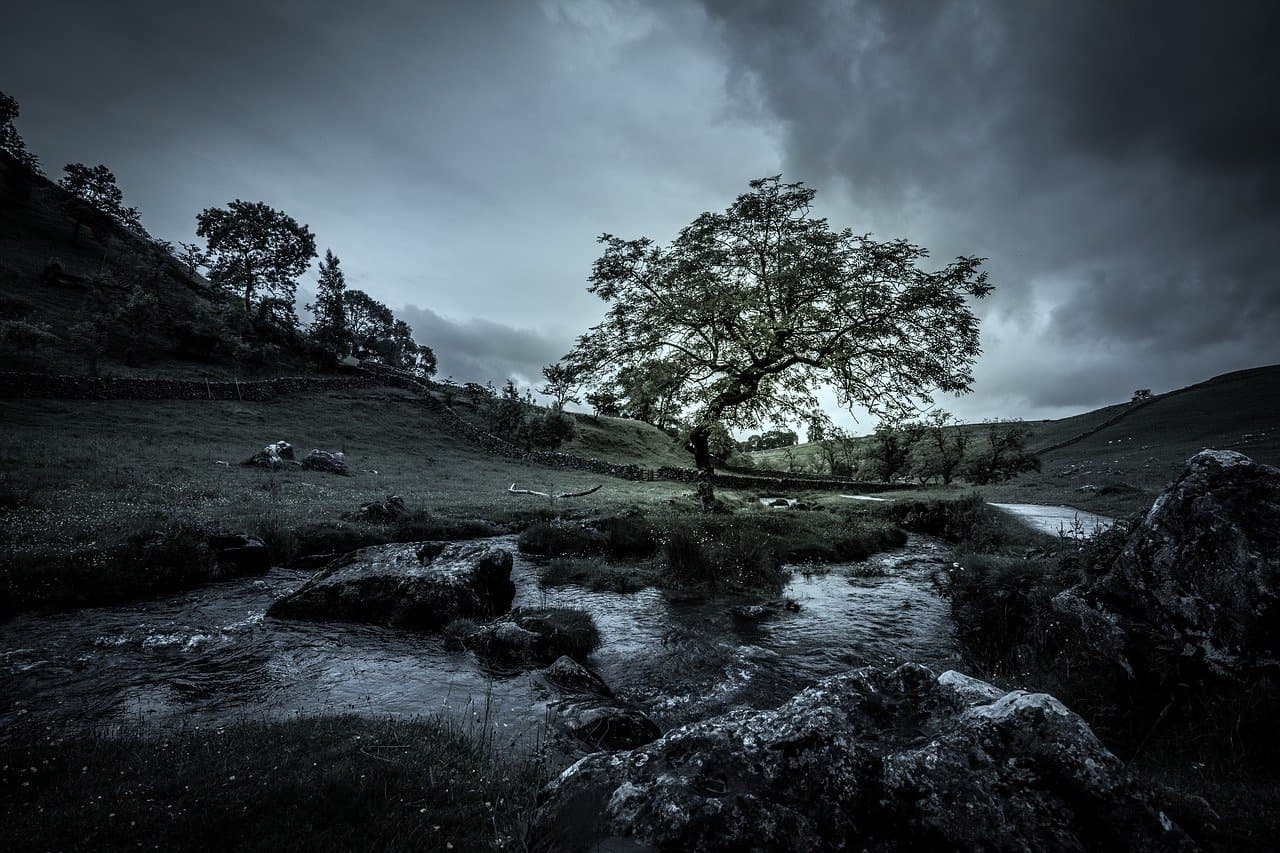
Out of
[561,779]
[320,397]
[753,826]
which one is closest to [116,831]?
[561,779]

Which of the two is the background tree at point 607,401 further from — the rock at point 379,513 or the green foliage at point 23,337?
the green foliage at point 23,337

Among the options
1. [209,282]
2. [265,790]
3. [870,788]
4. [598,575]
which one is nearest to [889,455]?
[598,575]

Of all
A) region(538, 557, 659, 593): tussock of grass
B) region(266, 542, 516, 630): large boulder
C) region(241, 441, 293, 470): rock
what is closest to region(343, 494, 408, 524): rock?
region(266, 542, 516, 630): large boulder

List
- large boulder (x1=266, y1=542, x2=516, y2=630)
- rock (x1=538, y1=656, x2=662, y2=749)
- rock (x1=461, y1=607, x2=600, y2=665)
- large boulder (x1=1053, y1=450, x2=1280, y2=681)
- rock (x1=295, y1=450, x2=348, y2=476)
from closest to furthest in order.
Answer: large boulder (x1=1053, y1=450, x2=1280, y2=681)
rock (x1=538, y1=656, x2=662, y2=749)
rock (x1=461, y1=607, x2=600, y2=665)
large boulder (x1=266, y1=542, x2=516, y2=630)
rock (x1=295, y1=450, x2=348, y2=476)

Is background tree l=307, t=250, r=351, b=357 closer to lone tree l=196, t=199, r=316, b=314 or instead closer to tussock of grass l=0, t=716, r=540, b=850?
lone tree l=196, t=199, r=316, b=314

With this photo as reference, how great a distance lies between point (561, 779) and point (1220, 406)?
133 meters

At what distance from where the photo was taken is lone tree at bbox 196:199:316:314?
3061 inches

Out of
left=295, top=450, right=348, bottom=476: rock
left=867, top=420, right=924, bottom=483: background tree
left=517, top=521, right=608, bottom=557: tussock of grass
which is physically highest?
left=867, top=420, right=924, bottom=483: background tree

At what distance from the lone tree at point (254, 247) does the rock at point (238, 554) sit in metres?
78.7

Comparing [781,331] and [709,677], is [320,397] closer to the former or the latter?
[781,331]

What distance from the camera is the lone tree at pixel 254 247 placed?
77.8m

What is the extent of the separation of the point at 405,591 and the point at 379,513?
30.5ft

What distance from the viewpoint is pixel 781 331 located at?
61.9 feet

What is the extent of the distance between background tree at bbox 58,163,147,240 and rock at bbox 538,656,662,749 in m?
120
